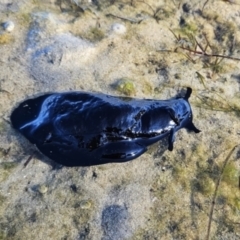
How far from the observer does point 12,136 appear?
13.7 feet

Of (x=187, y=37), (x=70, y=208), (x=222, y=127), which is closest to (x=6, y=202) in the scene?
(x=70, y=208)

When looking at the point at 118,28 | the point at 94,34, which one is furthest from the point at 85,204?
the point at 118,28

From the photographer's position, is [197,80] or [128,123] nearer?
[128,123]

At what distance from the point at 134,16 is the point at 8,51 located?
2.02m

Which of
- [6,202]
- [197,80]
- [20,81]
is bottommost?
[6,202]

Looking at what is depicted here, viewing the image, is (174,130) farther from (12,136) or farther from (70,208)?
(12,136)

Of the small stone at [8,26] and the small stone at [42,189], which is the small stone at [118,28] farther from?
the small stone at [42,189]

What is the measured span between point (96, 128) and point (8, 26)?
7.68 ft

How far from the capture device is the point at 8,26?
5.08 m

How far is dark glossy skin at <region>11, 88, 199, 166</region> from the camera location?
3.87 metres

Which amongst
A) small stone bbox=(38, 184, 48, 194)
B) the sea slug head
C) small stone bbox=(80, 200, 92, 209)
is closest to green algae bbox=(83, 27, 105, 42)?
the sea slug head

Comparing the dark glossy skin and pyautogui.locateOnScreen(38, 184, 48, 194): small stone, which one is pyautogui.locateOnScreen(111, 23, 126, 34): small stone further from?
pyautogui.locateOnScreen(38, 184, 48, 194): small stone

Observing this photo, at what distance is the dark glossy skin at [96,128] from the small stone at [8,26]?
5.32 feet

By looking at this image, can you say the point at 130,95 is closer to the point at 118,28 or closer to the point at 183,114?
the point at 183,114
